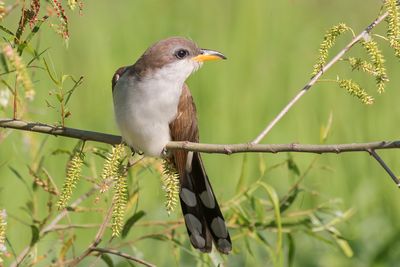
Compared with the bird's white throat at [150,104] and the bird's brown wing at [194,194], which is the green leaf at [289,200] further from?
the bird's white throat at [150,104]

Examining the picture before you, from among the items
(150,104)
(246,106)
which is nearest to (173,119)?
(150,104)

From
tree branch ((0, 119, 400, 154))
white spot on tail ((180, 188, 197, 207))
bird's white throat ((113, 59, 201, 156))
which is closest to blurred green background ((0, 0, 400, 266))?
white spot on tail ((180, 188, 197, 207))

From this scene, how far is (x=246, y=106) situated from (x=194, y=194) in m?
2.51

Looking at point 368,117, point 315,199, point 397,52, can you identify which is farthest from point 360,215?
point 397,52

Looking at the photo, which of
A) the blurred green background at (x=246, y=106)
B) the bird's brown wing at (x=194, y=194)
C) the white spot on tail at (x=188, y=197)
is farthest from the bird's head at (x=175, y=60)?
the blurred green background at (x=246, y=106)

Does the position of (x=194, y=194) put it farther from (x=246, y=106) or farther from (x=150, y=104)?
(x=246, y=106)

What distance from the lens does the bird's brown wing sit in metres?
3.83

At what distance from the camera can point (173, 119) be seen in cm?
400

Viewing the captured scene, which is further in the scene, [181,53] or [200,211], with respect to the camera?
[181,53]

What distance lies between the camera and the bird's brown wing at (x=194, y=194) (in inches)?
151

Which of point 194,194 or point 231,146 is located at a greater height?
point 231,146

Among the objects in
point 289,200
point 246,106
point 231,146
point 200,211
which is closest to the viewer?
point 231,146

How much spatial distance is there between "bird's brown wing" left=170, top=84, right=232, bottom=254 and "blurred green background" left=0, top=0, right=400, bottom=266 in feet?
3.49

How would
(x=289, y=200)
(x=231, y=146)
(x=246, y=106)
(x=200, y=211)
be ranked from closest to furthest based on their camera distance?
1. (x=231, y=146)
2. (x=200, y=211)
3. (x=289, y=200)
4. (x=246, y=106)
